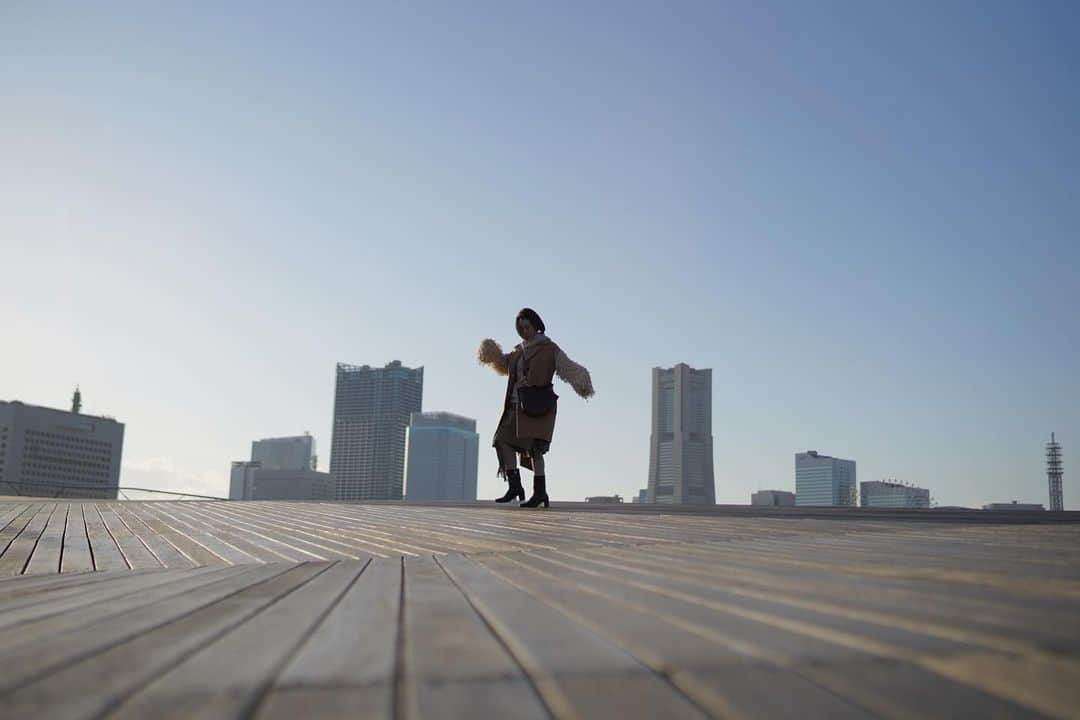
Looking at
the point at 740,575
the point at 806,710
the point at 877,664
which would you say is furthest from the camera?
the point at 740,575

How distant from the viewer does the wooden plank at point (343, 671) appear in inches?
26.7

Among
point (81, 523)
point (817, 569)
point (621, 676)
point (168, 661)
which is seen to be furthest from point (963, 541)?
point (81, 523)

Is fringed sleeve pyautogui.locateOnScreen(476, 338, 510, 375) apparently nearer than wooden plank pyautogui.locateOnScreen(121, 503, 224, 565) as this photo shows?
No

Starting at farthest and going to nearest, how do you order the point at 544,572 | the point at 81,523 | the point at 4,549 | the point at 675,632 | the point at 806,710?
the point at 81,523 → the point at 4,549 → the point at 544,572 → the point at 675,632 → the point at 806,710

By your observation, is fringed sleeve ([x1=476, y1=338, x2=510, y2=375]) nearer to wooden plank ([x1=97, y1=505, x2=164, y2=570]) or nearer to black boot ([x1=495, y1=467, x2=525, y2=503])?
black boot ([x1=495, y1=467, x2=525, y2=503])

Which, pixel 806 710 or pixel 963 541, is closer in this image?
pixel 806 710

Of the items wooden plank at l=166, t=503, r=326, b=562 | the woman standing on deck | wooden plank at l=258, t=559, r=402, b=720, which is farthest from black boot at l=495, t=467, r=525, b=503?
wooden plank at l=258, t=559, r=402, b=720

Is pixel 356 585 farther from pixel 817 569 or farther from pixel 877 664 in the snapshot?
pixel 877 664

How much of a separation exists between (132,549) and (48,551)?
12.8 inches

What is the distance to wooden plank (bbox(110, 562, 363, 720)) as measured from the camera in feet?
2.24

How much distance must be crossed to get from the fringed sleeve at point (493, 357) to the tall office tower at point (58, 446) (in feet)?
532

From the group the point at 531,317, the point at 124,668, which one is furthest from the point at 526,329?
the point at 124,668

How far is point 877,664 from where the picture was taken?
79cm

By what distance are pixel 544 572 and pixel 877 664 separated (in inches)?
40.4
